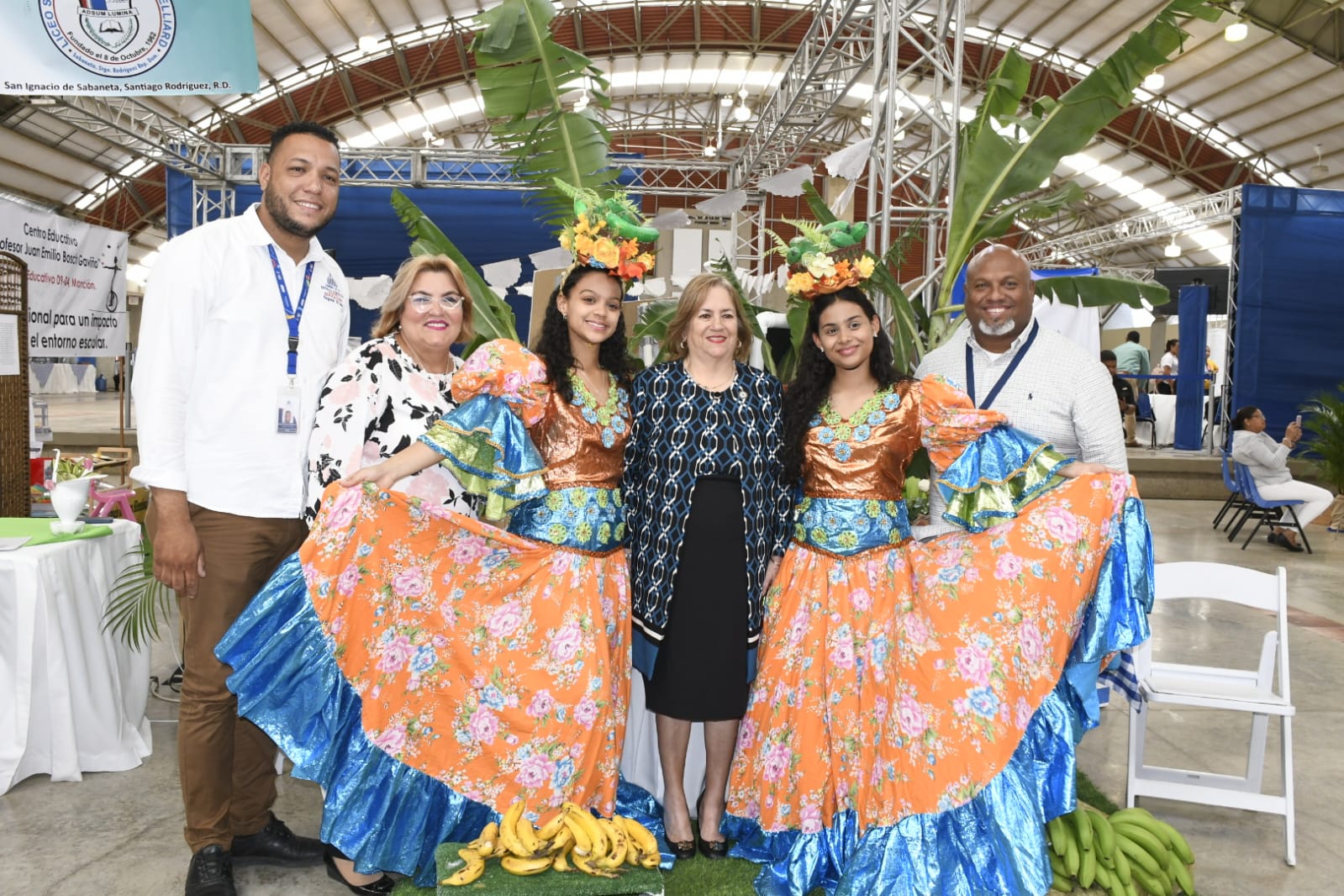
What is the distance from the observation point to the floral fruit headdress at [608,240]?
2.69 meters

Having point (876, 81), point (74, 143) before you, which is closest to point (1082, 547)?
point (876, 81)

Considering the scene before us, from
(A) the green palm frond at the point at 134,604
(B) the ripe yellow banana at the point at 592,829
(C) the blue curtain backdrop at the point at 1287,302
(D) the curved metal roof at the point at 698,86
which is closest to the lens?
(B) the ripe yellow banana at the point at 592,829

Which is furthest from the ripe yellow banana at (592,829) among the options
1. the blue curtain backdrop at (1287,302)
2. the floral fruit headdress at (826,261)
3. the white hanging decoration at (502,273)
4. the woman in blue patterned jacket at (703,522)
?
the blue curtain backdrop at (1287,302)

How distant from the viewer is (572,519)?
2.58 m

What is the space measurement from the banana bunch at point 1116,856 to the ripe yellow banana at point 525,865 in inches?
53.9

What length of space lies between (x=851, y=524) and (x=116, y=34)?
4.83 meters

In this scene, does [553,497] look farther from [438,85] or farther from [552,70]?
[438,85]

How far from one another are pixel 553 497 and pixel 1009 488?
3.95 ft

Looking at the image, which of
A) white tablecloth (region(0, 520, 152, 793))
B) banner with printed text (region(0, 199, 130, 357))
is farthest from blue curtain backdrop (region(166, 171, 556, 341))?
white tablecloth (region(0, 520, 152, 793))

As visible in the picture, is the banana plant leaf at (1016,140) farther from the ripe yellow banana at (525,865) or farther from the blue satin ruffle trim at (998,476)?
the ripe yellow banana at (525,865)

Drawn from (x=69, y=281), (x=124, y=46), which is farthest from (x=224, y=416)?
(x=69, y=281)

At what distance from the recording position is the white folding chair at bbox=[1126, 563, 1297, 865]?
299cm

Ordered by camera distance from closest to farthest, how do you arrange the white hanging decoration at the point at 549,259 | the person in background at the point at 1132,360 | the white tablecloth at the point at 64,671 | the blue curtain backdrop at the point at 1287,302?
the white tablecloth at the point at 64,671 < the white hanging decoration at the point at 549,259 < the blue curtain backdrop at the point at 1287,302 < the person in background at the point at 1132,360

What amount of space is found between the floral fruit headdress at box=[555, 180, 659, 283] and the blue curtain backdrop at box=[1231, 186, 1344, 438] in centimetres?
1130
